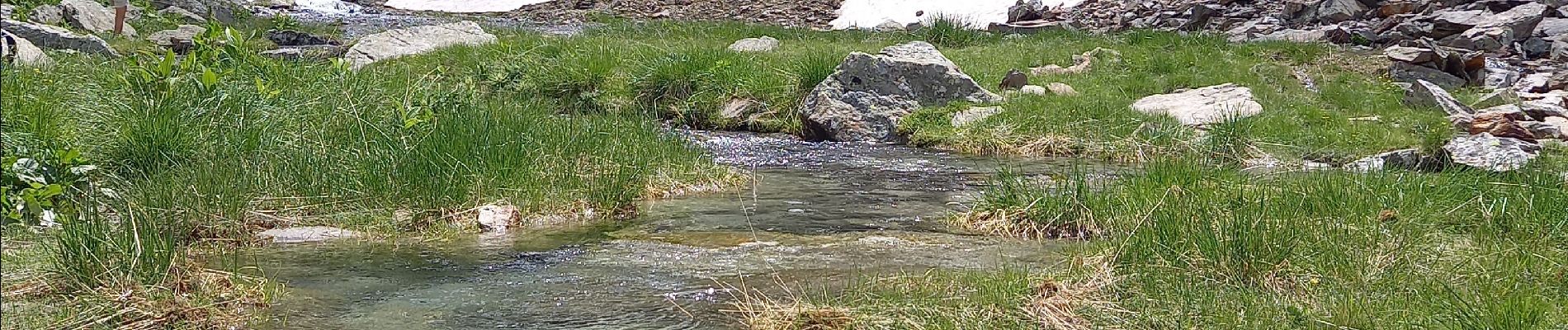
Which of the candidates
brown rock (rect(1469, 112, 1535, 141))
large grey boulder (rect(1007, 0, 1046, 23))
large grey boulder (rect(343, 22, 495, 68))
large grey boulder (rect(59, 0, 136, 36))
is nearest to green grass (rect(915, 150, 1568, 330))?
brown rock (rect(1469, 112, 1535, 141))

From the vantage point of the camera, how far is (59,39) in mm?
12820

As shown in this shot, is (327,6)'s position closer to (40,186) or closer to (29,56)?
(29,56)

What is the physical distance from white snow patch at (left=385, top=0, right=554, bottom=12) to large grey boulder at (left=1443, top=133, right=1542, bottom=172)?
3240 cm

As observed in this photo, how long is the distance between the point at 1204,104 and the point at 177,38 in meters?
11.8

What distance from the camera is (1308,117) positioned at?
11.1 meters

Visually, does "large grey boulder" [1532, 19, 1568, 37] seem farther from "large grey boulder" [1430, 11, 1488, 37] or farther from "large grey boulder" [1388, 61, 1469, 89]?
"large grey boulder" [1388, 61, 1469, 89]

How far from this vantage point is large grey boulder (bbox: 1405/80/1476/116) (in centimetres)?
1160

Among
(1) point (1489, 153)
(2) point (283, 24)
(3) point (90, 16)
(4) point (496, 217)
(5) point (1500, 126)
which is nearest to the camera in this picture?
(4) point (496, 217)

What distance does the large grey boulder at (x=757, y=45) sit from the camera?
1584cm

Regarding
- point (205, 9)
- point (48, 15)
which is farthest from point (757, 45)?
point (205, 9)

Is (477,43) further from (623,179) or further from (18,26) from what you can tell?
(623,179)

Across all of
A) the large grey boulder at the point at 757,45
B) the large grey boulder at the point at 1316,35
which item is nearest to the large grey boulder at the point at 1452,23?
the large grey boulder at the point at 1316,35

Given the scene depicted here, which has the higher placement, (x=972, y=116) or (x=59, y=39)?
(x=972, y=116)

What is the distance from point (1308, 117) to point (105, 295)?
31.0ft
